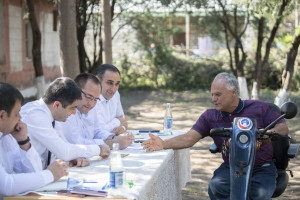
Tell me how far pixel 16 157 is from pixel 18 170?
3.9 inches

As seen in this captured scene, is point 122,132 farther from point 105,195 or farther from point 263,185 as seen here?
point 105,195

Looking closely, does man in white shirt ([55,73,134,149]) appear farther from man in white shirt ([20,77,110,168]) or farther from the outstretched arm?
man in white shirt ([20,77,110,168])

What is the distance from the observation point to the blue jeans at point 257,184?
13.4 feet

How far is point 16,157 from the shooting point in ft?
11.0

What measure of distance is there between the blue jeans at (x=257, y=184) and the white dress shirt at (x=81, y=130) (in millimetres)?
1100

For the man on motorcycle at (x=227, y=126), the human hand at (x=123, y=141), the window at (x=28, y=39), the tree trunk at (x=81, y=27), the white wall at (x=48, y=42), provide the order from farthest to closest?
the white wall at (x=48, y=42) → the window at (x=28, y=39) → the tree trunk at (x=81, y=27) → the human hand at (x=123, y=141) → the man on motorcycle at (x=227, y=126)

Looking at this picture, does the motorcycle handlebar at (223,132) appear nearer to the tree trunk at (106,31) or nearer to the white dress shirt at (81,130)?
the white dress shirt at (81,130)

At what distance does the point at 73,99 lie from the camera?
3727mm

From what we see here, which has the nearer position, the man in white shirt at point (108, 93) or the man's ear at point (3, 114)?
the man's ear at point (3, 114)

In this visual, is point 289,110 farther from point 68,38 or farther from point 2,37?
point 2,37

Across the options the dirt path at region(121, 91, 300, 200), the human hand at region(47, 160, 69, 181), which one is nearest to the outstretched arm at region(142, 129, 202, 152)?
the human hand at region(47, 160, 69, 181)

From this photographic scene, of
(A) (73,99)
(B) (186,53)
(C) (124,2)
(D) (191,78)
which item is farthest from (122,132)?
(B) (186,53)

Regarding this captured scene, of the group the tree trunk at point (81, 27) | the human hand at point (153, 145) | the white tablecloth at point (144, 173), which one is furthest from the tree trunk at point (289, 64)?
the human hand at point (153, 145)

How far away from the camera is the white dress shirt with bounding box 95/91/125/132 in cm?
541
